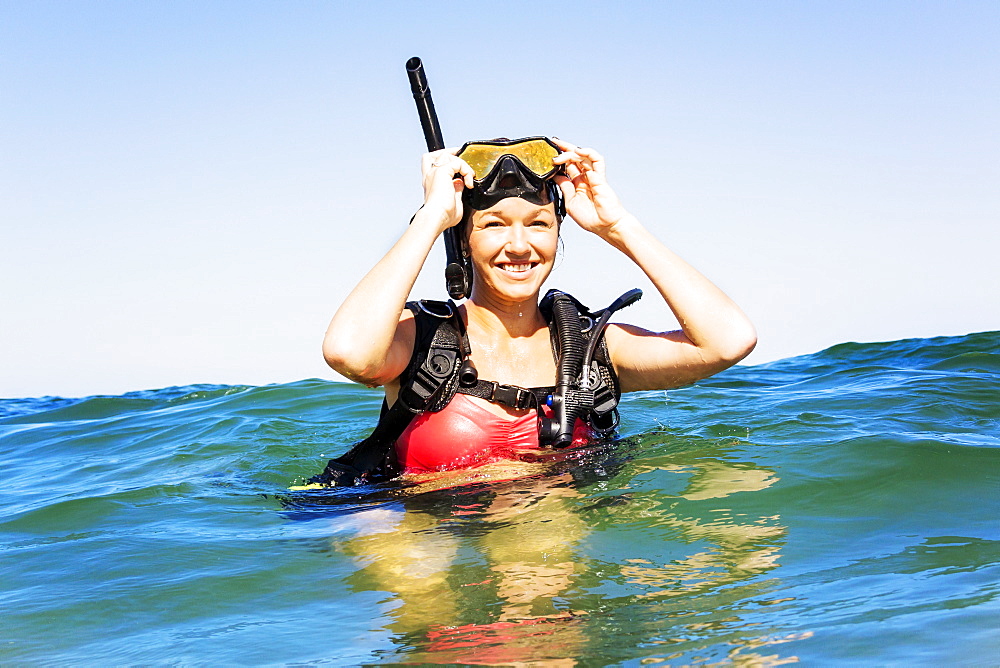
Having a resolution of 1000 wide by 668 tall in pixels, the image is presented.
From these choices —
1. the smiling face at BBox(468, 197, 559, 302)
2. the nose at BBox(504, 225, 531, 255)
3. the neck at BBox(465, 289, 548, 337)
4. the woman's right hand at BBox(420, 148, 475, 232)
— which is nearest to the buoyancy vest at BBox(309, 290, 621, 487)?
the neck at BBox(465, 289, 548, 337)

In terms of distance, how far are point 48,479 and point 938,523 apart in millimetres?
5540

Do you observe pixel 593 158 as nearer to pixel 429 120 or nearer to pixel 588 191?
pixel 588 191

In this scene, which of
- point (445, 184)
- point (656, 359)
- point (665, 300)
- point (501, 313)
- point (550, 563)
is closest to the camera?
point (550, 563)

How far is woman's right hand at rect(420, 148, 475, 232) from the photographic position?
3963 millimetres

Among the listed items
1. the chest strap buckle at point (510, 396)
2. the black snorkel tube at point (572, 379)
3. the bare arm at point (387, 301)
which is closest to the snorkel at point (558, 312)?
the black snorkel tube at point (572, 379)

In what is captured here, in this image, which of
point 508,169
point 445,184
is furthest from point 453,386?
point 508,169

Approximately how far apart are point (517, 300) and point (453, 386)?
53 centimetres

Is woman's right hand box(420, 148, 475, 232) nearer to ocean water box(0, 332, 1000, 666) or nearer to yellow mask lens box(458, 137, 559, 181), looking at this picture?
yellow mask lens box(458, 137, 559, 181)

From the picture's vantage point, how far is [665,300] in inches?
163

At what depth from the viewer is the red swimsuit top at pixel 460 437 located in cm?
424

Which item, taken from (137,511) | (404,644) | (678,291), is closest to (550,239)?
(678,291)

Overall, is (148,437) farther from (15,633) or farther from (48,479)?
(15,633)

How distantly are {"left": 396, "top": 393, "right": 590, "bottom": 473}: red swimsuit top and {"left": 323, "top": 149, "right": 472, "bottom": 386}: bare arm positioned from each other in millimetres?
346

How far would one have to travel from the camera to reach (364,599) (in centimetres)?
300
